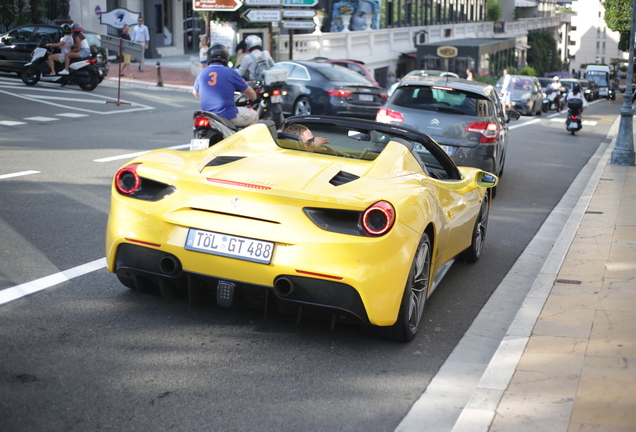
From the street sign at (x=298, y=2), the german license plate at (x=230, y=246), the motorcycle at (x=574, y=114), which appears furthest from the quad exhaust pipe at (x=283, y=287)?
the street sign at (x=298, y=2)

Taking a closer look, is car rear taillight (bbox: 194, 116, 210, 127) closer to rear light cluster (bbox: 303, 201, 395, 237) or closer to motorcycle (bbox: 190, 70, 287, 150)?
motorcycle (bbox: 190, 70, 287, 150)

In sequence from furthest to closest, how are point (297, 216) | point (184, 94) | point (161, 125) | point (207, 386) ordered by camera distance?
point (184, 94) < point (161, 125) < point (297, 216) < point (207, 386)

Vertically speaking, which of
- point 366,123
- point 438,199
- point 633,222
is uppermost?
point 366,123

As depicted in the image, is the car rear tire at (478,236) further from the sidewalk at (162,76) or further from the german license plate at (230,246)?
the sidewalk at (162,76)

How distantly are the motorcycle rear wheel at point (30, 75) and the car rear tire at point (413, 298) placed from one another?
829 inches

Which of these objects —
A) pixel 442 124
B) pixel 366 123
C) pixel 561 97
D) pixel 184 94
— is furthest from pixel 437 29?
pixel 366 123

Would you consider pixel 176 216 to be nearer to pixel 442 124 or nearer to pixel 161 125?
pixel 442 124

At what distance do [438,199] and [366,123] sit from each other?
812mm

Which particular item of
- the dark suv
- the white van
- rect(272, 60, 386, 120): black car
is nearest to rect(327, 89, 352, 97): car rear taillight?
rect(272, 60, 386, 120): black car

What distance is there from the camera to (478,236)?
7922 millimetres

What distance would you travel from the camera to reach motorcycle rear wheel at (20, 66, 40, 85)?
24.3m

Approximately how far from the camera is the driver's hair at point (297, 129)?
6547mm

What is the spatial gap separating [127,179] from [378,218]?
164 centimetres

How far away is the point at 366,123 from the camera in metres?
6.32
